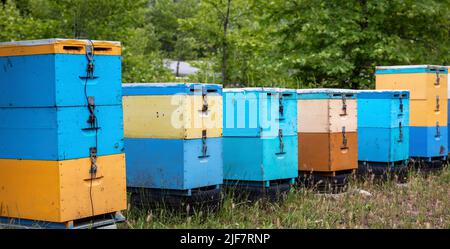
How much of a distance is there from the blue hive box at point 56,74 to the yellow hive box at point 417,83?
6.17 m

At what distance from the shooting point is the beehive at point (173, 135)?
22.5ft

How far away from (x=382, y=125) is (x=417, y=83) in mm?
1219

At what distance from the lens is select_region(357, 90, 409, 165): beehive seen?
9984 millimetres

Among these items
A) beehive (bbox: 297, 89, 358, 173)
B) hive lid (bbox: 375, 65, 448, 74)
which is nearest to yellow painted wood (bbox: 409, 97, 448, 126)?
hive lid (bbox: 375, 65, 448, 74)

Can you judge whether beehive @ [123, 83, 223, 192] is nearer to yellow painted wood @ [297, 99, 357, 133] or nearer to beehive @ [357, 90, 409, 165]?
yellow painted wood @ [297, 99, 357, 133]

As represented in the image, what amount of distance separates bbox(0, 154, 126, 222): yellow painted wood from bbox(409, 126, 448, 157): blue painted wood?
624 centimetres

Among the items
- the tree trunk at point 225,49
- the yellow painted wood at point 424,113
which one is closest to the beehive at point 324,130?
the yellow painted wood at point 424,113

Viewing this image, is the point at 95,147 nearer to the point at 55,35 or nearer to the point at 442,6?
the point at 442,6

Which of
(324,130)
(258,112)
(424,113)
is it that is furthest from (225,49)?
(258,112)

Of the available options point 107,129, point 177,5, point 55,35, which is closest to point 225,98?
point 107,129

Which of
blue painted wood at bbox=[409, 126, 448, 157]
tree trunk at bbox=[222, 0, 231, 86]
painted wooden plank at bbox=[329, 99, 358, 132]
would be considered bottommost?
blue painted wood at bbox=[409, 126, 448, 157]

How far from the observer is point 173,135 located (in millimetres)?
6902

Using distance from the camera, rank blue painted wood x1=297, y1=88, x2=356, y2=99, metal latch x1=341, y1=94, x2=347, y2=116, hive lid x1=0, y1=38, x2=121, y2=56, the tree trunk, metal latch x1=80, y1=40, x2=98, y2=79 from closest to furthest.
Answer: hive lid x1=0, y1=38, x2=121, y2=56
metal latch x1=80, y1=40, x2=98, y2=79
blue painted wood x1=297, y1=88, x2=356, y2=99
metal latch x1=341, y1=94, x2=347, y2=116
the tree trunk

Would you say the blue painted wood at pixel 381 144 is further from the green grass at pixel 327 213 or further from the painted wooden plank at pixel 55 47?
the painted wooden plank at pixel 55 47
